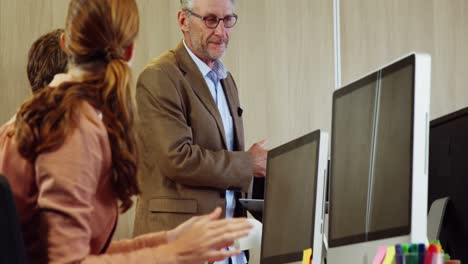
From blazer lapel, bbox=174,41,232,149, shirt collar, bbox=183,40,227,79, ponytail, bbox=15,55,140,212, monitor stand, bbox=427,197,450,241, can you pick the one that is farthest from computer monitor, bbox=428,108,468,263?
shirt collar, bbox=183,40,227,79

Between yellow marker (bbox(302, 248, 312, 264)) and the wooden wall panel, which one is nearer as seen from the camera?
yellow marker (bbox(302, 248, 312, 264))

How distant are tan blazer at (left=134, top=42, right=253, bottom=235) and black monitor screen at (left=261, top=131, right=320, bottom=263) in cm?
56

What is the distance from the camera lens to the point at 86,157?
1.69 m

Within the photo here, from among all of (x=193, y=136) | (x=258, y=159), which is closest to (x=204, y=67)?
(x=193, y=136)

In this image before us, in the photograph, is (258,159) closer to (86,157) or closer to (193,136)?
(193,136)

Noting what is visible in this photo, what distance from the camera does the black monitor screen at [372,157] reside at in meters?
2.07

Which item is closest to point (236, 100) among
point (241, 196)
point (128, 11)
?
point (241, 196)

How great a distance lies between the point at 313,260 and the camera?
240cm

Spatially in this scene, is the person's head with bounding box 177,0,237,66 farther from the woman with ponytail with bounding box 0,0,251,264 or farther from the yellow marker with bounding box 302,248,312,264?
the woman with ponytail with bounding box 0,0,251,264

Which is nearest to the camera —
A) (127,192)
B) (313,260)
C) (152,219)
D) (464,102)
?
(127,192)

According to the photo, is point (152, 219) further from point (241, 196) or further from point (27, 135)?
point (27, 135)

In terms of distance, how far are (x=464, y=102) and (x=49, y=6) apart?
2.30m

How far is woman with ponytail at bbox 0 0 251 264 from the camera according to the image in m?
1.67

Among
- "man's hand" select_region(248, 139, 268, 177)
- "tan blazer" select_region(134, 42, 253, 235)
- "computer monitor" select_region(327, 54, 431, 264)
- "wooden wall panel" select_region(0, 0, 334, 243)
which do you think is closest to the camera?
"computer monitor" select_region(327, 54, 431, 264)
